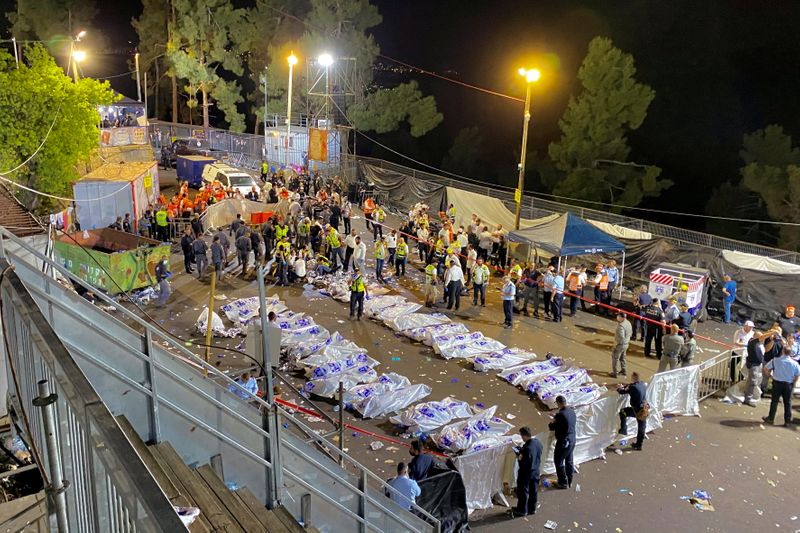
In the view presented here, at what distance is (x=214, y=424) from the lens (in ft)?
17.3

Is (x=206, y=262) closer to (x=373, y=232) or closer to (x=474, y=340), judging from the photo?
(x=373, y=232)

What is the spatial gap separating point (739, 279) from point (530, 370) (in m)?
8.76

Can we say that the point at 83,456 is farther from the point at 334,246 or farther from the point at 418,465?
the point at 334,246

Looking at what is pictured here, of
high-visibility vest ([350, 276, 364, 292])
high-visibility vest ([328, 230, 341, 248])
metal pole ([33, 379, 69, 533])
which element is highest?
metal pole ([33, 379, 69, 533])

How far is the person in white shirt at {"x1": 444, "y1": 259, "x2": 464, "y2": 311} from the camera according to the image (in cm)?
1759

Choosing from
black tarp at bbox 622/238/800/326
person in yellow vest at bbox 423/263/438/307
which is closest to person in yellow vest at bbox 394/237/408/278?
person in yellow vest at bbox 423/263/438/307

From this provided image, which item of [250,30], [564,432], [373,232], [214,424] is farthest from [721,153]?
[214,424]

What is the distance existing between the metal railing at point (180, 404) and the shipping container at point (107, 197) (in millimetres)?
19620

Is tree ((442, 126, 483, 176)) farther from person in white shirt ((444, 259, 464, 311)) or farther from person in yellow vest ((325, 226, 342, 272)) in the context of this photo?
person in white shirt ((444, 259, 464, 311))

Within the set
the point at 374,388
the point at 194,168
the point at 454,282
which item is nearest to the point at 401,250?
the point at 454,282

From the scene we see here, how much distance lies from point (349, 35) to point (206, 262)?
27.5 meters

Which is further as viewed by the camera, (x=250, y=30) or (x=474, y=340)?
(x=250, y=30)

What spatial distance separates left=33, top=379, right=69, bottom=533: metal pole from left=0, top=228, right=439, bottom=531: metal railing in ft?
5.53

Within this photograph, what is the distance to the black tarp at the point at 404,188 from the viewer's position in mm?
28955
